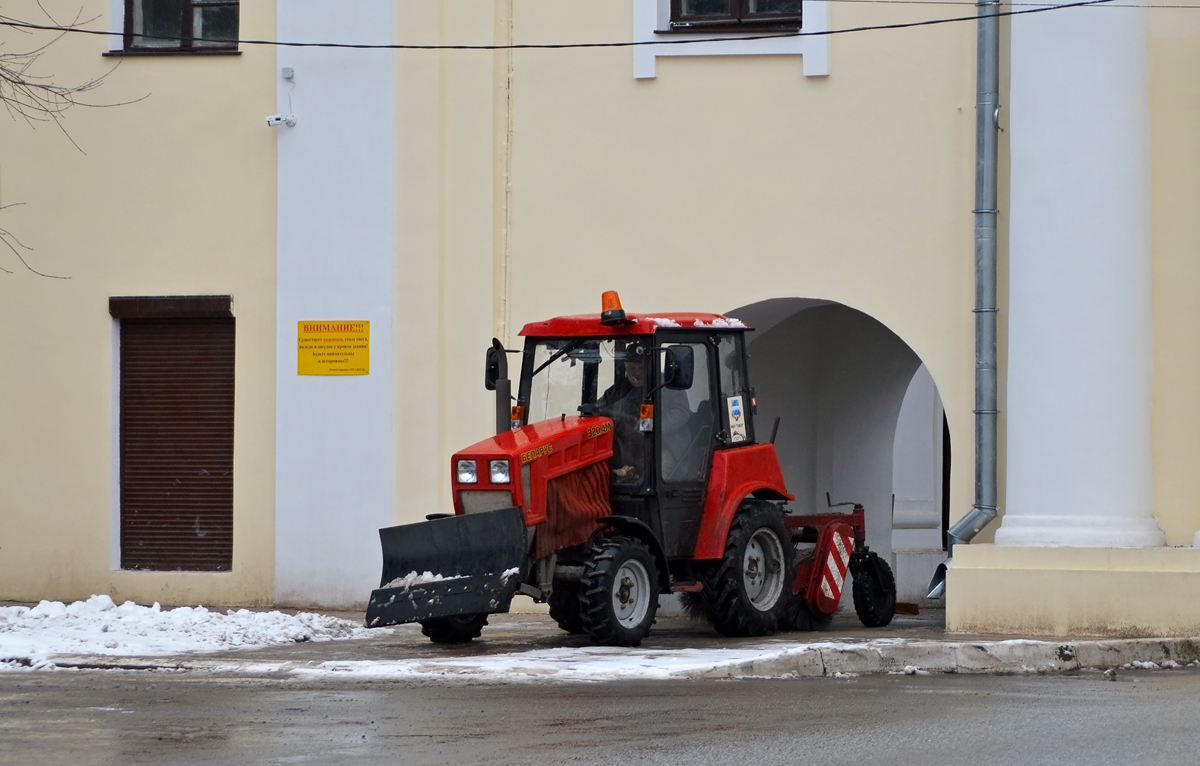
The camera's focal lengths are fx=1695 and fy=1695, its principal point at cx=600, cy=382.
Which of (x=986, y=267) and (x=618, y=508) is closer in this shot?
(x=618, y=508)

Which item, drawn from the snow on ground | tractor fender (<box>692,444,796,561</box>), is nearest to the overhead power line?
tractor fender (<box>692,444,796,561</box>)

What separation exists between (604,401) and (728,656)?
2.41 m

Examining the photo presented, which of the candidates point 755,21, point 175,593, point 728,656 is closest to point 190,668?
point 728,656

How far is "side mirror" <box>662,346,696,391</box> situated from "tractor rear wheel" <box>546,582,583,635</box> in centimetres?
147

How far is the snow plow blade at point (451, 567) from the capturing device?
1045 centimetres

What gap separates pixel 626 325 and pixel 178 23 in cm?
597

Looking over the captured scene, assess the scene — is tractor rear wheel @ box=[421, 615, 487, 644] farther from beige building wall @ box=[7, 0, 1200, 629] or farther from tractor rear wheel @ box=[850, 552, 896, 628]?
tractor rear wheel @ box=[850, 552, 896, 628]

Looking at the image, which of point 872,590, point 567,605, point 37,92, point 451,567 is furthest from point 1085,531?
point 37,92

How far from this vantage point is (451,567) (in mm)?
10680

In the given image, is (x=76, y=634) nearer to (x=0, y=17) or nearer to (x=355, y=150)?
(x=355, y=150)

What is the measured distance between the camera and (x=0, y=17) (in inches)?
593

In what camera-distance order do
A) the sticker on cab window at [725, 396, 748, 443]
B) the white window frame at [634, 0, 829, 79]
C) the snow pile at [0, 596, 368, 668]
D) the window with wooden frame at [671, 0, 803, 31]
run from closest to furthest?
the snow pile at [0, 596, 368, 668], the sticker on cab window at [725, 396, 748, 443], the white window frame at [634, 0, 829, 79], the window with wooden frame at [671, 0, 803, 31]

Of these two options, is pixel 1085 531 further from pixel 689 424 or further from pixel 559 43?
pixel 559 43

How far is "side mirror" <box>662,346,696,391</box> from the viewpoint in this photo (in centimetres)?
1106
